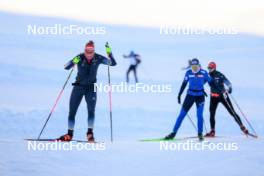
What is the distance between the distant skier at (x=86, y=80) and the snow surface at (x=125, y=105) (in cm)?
54

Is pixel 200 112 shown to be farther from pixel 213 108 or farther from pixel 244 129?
pixel 244 129

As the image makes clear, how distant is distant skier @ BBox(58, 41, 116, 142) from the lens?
25.4 ft

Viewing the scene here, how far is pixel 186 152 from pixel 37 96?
4.47 metres

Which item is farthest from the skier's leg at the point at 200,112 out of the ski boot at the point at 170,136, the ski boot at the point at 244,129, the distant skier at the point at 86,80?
the distant skier at the point at 86,80

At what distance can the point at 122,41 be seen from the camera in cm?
1598

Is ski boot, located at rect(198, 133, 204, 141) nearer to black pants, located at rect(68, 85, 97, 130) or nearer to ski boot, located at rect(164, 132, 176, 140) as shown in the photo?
ski boot, located at rect(164, 132, 176, 140)

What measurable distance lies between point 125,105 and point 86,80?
3578 millimetres

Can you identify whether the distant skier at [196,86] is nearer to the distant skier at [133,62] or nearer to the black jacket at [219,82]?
the black jacket at [219,82]

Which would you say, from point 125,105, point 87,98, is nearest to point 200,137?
point 87,98

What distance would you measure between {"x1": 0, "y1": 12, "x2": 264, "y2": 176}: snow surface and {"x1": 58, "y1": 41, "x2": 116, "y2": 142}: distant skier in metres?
0.54

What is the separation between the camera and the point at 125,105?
444 inches

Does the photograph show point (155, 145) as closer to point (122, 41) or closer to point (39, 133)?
point (39, 133)

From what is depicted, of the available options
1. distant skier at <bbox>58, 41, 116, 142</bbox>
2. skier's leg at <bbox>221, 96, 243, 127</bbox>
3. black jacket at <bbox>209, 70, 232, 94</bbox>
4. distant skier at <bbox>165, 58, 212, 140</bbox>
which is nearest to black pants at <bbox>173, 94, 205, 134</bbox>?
distant skier at <bbox>165, 58, 212, 140</bbox>

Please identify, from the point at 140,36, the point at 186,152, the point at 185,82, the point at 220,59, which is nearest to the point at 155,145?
the point at 186,152
